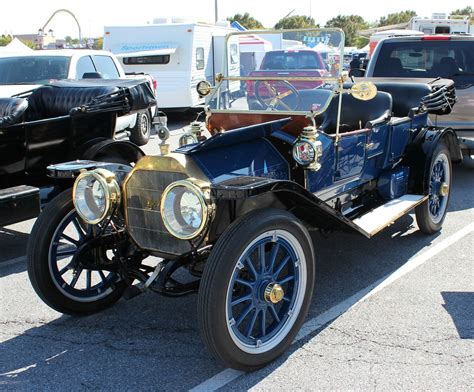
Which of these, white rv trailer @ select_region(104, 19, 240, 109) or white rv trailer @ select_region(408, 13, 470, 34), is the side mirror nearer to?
white rv trailer @ select_region(104, 19, 240, 109)

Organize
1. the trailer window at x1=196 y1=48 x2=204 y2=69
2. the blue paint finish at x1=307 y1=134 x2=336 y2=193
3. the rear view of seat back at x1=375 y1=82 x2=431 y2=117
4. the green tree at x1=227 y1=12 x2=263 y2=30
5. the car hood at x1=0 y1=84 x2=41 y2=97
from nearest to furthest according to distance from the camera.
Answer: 1. the blue paint finish at x1=307 y1=134 x2=336 y2=193
2. the rear view of seat back at x1=375 y1=82 x2=431 y2=117
3. the car hood at x1=0 y1=84 x2=41 y2=97
4. the trailer window at x1=196 y1=48 x2=204 y2=69
5. the green tree at x1=227 y1=12 x2=263 y2=30

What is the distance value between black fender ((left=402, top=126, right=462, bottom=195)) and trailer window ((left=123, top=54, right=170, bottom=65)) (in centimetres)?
892

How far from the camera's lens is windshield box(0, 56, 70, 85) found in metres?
8.42

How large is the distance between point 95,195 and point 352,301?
1.89m

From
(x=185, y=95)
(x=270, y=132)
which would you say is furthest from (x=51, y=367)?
(x=185, y=95)

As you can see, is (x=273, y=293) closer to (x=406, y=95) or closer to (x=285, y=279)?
(x=285, y=279)

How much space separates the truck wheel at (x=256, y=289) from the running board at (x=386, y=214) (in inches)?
33.2

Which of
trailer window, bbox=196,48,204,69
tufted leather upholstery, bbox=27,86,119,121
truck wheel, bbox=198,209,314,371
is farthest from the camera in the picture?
trailer window, bbox=196,48,204,69

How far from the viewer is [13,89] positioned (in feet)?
25.7

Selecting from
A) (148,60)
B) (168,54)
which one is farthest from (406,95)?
(148,60)

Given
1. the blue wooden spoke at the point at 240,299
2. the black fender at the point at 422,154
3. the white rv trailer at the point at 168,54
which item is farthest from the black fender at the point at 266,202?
the white rv trailer at the point at 168,54

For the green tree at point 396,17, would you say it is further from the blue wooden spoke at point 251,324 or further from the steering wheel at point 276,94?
the blue wooden spoke at point 251,324

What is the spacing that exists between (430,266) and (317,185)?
1.35m

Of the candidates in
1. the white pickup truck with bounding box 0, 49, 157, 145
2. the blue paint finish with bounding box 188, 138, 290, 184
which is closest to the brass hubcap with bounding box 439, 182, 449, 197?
the blue paint finish with bounding box 188, 138, 290, 184
